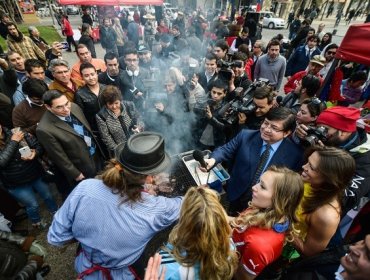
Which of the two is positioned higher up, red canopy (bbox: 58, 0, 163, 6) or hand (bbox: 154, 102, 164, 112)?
red canopy (bbox: 58, 0, 163, 6)

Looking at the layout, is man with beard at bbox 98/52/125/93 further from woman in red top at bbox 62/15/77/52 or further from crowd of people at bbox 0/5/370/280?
woman in red top at bbox 62/15/77/52

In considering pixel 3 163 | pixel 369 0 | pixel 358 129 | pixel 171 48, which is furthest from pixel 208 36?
pixel 369 0

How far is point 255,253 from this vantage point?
64.6 inches

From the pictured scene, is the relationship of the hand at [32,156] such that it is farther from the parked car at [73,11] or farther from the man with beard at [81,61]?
the parked car at [73,11]

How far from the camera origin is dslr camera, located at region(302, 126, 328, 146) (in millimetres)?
2473

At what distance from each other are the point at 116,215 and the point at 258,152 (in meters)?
1.75

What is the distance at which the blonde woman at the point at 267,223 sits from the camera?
5.46ft

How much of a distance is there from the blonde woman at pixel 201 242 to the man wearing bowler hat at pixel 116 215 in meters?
0.28

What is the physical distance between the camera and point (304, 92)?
12.6 ft

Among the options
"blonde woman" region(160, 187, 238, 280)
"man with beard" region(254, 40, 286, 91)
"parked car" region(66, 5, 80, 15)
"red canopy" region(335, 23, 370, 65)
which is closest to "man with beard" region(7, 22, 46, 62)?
"man with beard" region(254, 40, 286, 91)

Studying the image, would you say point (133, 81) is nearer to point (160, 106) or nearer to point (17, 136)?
point (160, 106)

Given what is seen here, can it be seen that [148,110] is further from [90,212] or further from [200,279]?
[200,279]

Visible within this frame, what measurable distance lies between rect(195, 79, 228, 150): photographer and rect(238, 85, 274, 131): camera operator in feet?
1.15

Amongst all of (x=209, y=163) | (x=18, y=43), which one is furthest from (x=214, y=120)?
(x=18, y=43)
